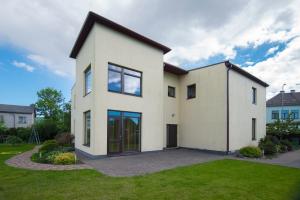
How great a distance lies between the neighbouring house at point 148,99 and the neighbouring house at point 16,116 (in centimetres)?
3045

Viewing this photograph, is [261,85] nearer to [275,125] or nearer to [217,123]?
[275,125]

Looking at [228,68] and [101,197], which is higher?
[228,68]

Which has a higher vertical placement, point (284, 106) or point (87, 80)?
point (87, 80)

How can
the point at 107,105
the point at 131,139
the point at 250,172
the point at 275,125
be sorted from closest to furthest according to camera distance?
1. the point at 250,172
2. the point at 107,105
3. the point at 131,139
4. the point at 275,125

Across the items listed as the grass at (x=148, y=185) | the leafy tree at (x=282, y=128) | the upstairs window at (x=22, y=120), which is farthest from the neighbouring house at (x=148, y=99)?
the upstairs window at (x=22, y=120)

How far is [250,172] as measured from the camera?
7.54 metres

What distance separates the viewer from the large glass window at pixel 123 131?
1087cm

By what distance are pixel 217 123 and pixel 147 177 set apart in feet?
28.1

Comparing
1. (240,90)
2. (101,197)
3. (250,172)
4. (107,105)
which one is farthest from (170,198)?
(240,90)

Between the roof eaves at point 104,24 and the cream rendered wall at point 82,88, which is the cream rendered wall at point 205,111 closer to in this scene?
the roof eaves at point 104,24

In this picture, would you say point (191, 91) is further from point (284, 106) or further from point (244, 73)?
point (284, 106)

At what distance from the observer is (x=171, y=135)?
15555 millimetres

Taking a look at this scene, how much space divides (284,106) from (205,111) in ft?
93.2

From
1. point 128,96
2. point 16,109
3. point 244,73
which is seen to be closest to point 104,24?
point 128,96
